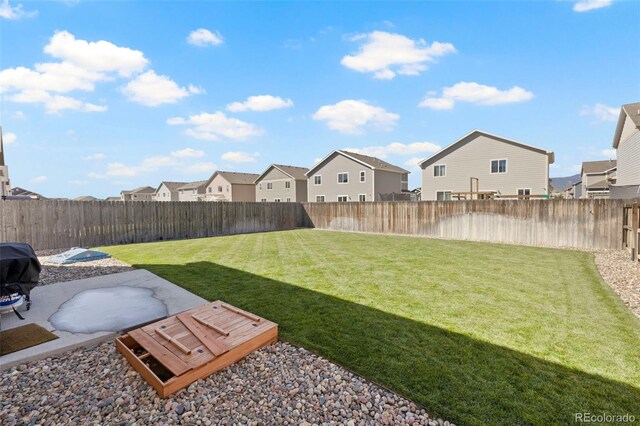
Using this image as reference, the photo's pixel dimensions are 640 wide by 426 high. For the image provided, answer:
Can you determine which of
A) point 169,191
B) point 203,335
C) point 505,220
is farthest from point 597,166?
point 169,191

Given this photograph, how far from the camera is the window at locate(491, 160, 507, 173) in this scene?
22312 mm

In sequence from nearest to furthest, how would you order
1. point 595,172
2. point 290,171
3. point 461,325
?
point 461,325 → point 595,172 → point 290,171

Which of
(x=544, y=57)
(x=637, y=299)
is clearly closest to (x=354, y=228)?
(x=544, y=57)

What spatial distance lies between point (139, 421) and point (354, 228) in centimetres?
1639

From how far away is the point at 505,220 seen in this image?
505 inches

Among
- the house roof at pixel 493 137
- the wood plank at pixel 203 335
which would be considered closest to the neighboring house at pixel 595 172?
the house roof at pixel 493 137

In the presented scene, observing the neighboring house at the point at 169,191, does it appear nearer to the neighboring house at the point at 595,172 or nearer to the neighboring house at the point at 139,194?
the neighboring house at the point at 139,194

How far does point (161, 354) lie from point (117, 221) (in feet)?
41.1

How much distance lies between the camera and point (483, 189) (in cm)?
2317

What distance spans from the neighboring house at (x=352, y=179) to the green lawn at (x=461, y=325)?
2052 centimetres

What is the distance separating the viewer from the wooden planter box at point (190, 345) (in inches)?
110

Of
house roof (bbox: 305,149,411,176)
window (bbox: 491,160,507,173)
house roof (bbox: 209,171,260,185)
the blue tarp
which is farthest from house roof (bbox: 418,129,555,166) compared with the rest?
house roof (bbox: 209,171,260,185)

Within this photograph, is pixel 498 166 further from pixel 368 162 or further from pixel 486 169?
pixel 368 162

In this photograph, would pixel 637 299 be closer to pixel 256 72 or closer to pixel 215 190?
pixel 256 72
